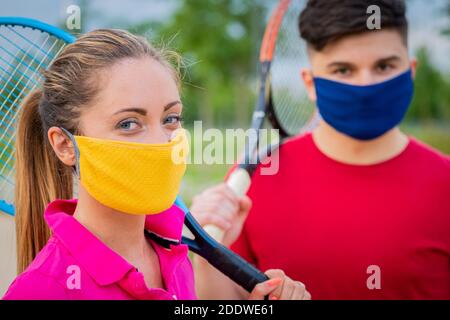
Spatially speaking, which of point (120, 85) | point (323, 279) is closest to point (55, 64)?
point (120, 85)

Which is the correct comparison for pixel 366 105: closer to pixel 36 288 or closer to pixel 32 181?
pixel 32 181

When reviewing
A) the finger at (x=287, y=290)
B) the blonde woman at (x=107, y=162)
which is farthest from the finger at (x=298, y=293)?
the blonde woman at (x=107, y=162)

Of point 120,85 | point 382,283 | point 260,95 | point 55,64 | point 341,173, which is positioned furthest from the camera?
point 260,95

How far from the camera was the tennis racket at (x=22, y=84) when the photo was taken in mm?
1591

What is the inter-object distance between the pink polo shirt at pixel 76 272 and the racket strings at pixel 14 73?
310 millimetres

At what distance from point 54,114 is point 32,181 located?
8.0 inches

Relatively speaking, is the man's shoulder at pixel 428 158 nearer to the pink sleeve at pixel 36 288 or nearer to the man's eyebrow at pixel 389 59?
the man's eyebrow at pixel 389 59

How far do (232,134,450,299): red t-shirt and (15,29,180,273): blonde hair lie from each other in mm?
748

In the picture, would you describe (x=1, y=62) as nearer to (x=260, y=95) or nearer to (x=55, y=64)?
(x=55, y=64)

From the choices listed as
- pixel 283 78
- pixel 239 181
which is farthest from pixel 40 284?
pixel 283 78

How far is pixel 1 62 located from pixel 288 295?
0.96 metres

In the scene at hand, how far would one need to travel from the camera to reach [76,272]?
1.26m

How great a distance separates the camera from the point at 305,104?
9.49ft

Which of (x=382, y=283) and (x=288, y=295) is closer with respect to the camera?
(x=288, y=295)
